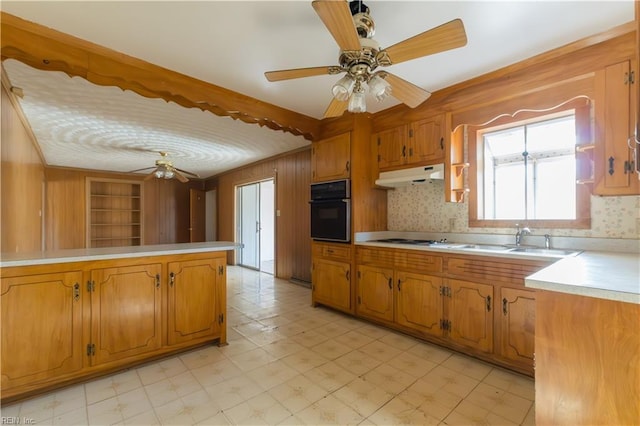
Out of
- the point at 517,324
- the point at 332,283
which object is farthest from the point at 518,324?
the point at 332,283

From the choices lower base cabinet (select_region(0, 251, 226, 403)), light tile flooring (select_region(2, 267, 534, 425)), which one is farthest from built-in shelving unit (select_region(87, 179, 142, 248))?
light tile flooring (select_region(2, 267, 534, 425))

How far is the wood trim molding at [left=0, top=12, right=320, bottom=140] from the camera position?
1.85 meters

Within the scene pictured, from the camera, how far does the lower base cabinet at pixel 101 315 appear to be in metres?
1.81

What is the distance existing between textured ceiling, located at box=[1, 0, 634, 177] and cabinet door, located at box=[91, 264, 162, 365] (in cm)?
172

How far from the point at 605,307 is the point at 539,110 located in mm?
1917

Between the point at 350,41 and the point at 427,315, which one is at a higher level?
the point at 350,41

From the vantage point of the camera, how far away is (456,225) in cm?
308

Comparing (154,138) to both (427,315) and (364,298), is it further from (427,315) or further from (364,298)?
(427,315)

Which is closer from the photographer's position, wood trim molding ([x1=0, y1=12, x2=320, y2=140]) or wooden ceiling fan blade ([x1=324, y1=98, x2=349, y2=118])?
wood trim molding ([x1=0, y1=12, x2=320, y2=140])

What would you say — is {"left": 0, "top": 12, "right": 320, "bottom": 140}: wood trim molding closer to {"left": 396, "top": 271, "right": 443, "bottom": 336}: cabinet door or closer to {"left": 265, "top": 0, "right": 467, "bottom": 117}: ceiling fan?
{"left": 265, "top": 0, "right": 467, "bottom": 117}: ceiling fan

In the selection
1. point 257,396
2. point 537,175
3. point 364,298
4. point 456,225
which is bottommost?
point 257,396

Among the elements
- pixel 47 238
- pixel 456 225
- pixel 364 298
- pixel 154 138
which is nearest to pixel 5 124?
pixel 154 138

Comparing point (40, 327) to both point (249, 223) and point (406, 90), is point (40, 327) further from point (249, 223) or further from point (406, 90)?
point (249, 223)

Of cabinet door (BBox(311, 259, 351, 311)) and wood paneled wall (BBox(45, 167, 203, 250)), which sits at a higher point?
wood paneled wall (BBox(45, 167, 203, 250))
